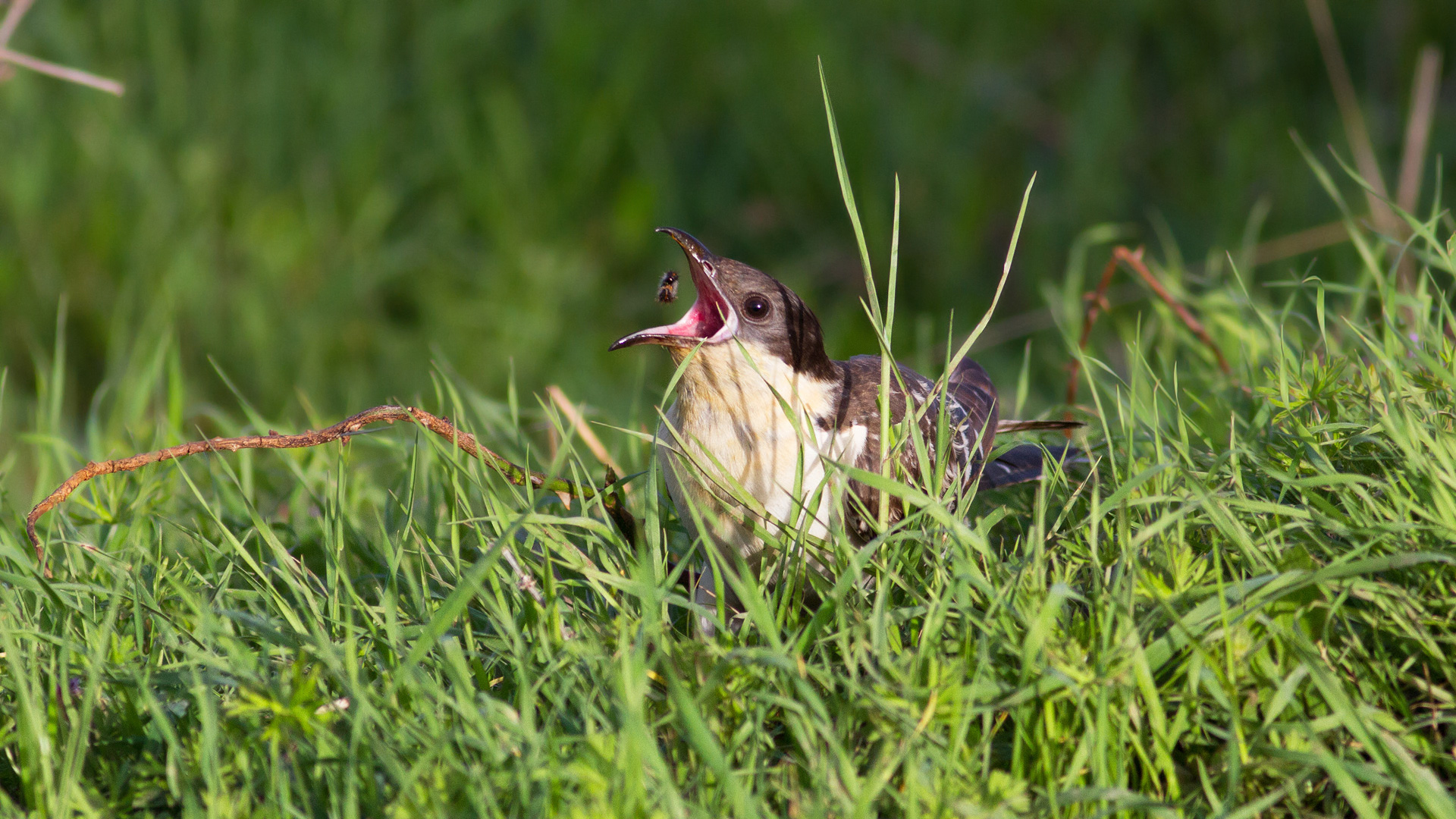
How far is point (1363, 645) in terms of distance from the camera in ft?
6.84

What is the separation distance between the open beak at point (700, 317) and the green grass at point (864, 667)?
0.46 m

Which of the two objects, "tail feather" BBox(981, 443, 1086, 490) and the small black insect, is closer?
"tail feather" BBox(981, 443, 1086, 490)

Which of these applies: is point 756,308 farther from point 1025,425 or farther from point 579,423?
point 1025,425

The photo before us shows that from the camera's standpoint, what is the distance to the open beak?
2.62m

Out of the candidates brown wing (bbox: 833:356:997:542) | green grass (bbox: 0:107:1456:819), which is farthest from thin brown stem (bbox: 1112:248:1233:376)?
green grass (bbox: 0:107:1456:819)

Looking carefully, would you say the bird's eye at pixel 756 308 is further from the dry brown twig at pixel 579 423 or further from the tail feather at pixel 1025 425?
the tail feather at pixel 1025 425

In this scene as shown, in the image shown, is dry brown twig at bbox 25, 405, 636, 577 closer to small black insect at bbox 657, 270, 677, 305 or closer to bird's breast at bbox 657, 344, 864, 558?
bird's breast at bbox 657, 344, 864, 558

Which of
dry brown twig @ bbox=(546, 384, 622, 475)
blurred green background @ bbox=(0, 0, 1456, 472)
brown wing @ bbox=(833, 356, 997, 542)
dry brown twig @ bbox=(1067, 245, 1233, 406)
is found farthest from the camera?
blurred green background @ bbox=(0, 0, 1456, 472)

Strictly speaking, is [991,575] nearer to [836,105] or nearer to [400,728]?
[400,728]

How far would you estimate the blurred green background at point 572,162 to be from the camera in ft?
19.7

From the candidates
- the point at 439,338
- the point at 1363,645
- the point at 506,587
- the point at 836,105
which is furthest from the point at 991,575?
the point at 836,105

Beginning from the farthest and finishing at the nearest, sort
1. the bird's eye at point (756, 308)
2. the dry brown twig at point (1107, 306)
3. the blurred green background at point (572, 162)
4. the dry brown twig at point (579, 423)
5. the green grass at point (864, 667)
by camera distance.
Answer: the blurred green background at point (572, 162) < the dry brown twig at point (1107, 306) < the dry brown twig at point (579, 423) < the bird's eye at point (756, 308) < the green grass at point (864, 667)

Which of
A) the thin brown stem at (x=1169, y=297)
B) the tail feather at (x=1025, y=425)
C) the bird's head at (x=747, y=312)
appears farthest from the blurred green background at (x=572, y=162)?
the bird's head at (x=747, y=312)

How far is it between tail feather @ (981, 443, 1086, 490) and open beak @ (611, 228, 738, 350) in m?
0.70
